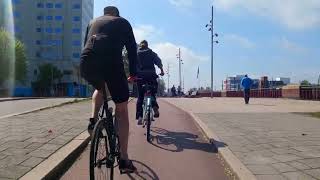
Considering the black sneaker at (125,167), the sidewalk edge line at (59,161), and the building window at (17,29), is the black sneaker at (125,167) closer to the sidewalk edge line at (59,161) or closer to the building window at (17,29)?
the sidewalk edge line at (59,161)

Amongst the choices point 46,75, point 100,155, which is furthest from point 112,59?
point 46,75

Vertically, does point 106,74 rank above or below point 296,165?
above

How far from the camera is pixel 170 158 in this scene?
312 inches

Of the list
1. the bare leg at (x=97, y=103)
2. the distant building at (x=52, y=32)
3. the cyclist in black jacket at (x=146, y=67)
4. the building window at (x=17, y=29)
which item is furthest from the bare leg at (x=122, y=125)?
the building window at (x=17, y=29)

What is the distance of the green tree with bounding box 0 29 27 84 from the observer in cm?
8350

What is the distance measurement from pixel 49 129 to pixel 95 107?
164 inches

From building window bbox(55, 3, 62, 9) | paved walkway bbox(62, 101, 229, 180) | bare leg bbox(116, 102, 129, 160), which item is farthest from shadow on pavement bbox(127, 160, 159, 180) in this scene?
building window bbox(55, 3, 62, 9)

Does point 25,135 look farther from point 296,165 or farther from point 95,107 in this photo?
point 296,165

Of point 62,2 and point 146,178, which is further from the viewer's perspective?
point 62,2

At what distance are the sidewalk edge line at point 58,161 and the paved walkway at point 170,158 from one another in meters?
0.11

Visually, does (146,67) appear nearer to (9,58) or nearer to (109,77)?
(109,77)

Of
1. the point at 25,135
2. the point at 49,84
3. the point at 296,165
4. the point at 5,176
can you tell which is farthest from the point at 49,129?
the point at 49,84

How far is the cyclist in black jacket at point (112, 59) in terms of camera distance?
576 cm

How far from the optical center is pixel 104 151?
5547 millimetres
